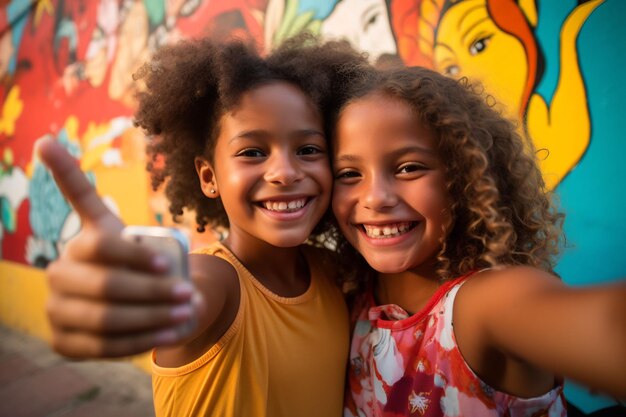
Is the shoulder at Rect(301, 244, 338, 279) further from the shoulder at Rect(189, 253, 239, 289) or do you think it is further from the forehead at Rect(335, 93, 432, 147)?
the forehead at Rect(335, 93, 432, 147)

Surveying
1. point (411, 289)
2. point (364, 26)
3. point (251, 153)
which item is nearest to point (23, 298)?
point (251, 153)

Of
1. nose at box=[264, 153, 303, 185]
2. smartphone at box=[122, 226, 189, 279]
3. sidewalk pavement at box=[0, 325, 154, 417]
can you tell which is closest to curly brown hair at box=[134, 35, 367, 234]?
nose at box=[264, 153, 303, 185]

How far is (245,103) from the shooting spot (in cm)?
139

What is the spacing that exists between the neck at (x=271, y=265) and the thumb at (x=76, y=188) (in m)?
0.72

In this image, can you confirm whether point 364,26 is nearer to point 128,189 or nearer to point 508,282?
point 508,282

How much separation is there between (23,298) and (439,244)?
4.85 m

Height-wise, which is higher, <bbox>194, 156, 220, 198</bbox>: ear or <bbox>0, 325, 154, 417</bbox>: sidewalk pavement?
<bbox>194, 156, 220, 198</bbox>: ear

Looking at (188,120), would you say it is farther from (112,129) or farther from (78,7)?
(78,7)

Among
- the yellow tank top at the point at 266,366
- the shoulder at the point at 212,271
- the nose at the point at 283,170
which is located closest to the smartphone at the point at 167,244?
the shoulder at the point at 212,271

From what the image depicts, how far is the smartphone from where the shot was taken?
2.16 ft

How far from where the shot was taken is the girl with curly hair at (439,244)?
1.03 meters

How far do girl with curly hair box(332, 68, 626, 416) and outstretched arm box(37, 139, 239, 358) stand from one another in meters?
0.71

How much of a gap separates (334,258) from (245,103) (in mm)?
712

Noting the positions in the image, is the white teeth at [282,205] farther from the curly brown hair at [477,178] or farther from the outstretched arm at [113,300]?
the outstretched arm at [113,300]
